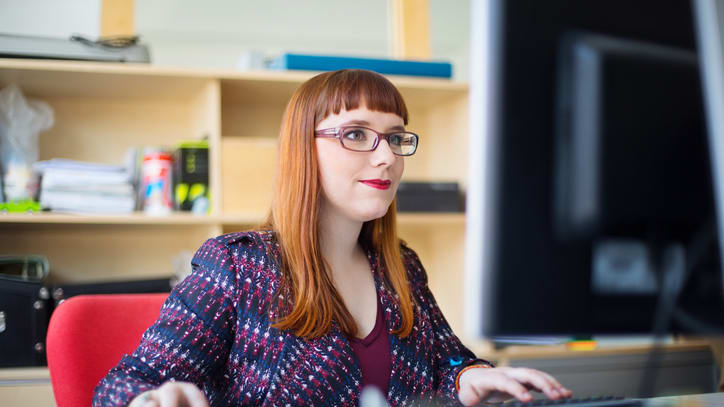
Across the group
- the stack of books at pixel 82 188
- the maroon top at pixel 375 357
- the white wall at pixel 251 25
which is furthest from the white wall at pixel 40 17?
the maroon top at pixel 375 357

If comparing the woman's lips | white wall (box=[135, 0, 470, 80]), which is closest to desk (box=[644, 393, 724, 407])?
the woman's lips

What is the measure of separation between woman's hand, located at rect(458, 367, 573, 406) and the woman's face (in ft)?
1.06

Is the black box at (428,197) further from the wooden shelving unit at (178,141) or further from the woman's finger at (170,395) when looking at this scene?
the woman's finger at (170,395)

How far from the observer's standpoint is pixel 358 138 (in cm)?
112

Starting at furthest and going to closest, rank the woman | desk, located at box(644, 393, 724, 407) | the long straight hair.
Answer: the long straight hair < the woman < desk, located at box(644, 393, 724, 407)

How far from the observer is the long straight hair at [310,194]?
106 centimetres

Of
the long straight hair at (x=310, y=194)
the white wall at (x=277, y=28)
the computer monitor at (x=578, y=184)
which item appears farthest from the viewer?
the white wall at (x=277, y=28)

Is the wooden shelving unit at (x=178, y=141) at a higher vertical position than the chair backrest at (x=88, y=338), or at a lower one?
higher

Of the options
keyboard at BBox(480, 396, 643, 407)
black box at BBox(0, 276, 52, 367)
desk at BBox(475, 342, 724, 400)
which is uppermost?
keyboard at BBox(480, 396, 643, 407)

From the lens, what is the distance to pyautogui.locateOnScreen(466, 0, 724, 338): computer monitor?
18.2 inches

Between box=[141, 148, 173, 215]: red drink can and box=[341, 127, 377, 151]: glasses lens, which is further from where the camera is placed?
box=[141, 148, 173, 215]: red drink can

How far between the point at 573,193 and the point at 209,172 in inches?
62.1

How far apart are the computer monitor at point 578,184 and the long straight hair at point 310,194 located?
0.60 metres

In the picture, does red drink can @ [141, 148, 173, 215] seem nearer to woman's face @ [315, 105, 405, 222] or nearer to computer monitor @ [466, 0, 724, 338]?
woman's face @ [315, 105, 405, 222]
